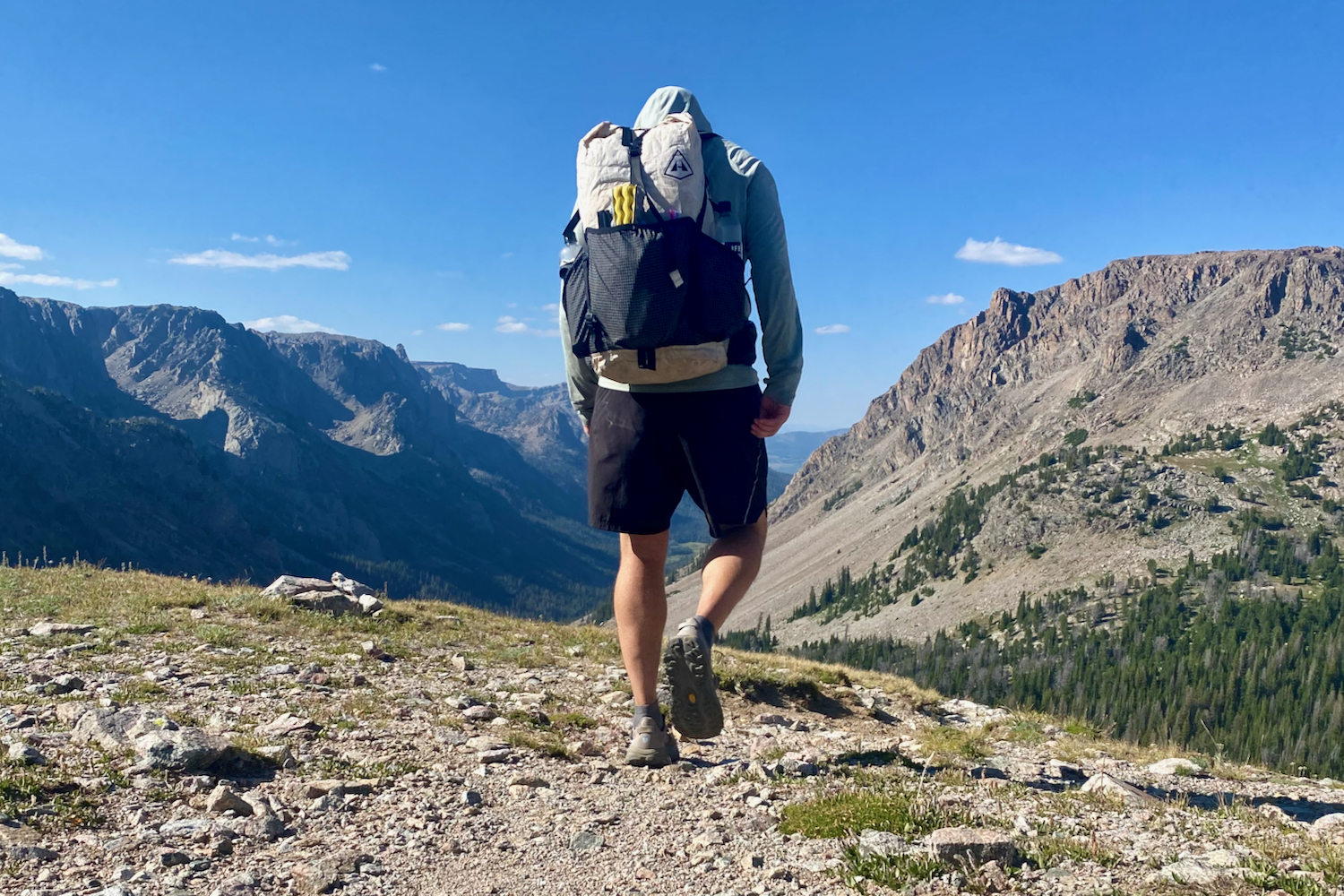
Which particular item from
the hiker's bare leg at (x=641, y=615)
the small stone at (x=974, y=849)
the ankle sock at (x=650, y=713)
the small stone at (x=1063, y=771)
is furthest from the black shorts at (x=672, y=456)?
the small stone at (x=1063, y=771)

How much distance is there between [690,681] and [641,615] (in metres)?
0.75

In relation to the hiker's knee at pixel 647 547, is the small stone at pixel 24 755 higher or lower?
lower

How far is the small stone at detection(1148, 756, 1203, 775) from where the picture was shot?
7.83m

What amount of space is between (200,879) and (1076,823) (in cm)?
508

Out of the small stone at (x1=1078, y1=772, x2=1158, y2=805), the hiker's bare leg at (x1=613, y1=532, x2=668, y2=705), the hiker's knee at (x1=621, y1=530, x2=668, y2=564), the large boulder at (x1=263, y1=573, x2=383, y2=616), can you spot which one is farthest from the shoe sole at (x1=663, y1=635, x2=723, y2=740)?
the large boulder at (x1=263, y1=573, x2=383, y2=616)

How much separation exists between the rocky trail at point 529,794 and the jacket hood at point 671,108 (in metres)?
4.83

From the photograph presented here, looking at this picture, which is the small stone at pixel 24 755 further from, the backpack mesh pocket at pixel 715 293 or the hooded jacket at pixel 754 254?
the backpack mesh pocket at pixel 715 293

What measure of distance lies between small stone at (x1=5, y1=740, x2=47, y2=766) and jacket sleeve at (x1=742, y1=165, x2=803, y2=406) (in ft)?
18.3

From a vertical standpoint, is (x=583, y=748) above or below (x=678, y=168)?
below

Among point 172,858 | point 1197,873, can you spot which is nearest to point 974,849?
point 1197,873

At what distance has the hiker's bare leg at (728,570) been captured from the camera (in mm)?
5961

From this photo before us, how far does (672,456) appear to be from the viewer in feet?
19.2

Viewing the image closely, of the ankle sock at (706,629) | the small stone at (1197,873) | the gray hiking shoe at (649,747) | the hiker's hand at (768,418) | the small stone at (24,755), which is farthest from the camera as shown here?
the gray hiking shoe at (649,747)

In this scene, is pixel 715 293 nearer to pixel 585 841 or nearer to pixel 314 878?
pixel 585 841
